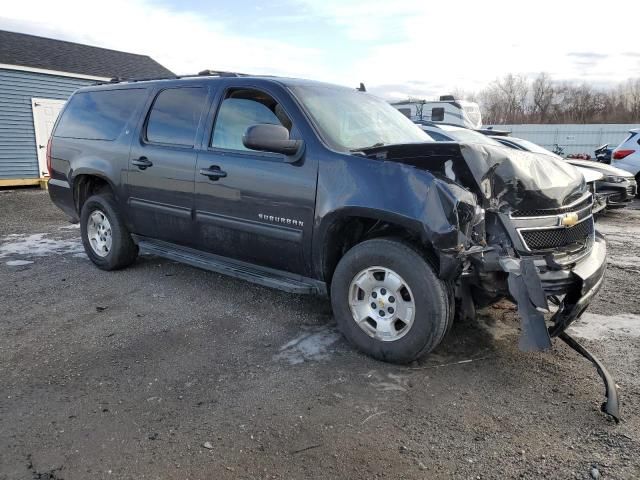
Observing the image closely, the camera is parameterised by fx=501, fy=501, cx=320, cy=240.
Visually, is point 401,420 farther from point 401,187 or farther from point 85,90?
point 85,90

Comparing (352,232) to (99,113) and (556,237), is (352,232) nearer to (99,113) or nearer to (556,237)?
(556,237)

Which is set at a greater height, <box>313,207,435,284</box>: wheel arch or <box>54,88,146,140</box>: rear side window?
<box>54,88,146,140</box>: rear side window

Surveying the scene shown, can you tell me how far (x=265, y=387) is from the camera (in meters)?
3.13

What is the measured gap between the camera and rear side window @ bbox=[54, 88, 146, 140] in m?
5.16

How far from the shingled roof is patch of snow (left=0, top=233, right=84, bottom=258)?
24.5ft

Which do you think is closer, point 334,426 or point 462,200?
point 334,426

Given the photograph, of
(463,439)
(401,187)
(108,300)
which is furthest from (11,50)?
(463,439)

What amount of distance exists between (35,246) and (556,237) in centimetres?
649

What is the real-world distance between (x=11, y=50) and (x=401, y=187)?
1509 centimetres

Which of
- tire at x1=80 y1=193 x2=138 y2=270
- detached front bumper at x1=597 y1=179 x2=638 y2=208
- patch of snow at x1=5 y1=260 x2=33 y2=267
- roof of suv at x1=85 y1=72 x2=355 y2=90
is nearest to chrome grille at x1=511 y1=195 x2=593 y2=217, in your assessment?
roof of suv at x1=85 y1=72 x2=355 y2=90

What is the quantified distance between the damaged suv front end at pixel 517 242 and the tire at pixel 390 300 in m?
0.18

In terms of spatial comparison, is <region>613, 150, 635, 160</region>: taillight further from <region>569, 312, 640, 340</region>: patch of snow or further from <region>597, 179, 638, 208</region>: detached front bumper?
<region>569, 312, 640, 340</region>: patch of snow

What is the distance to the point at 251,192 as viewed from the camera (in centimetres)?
397

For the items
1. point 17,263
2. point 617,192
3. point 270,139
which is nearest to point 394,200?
point 270,139
